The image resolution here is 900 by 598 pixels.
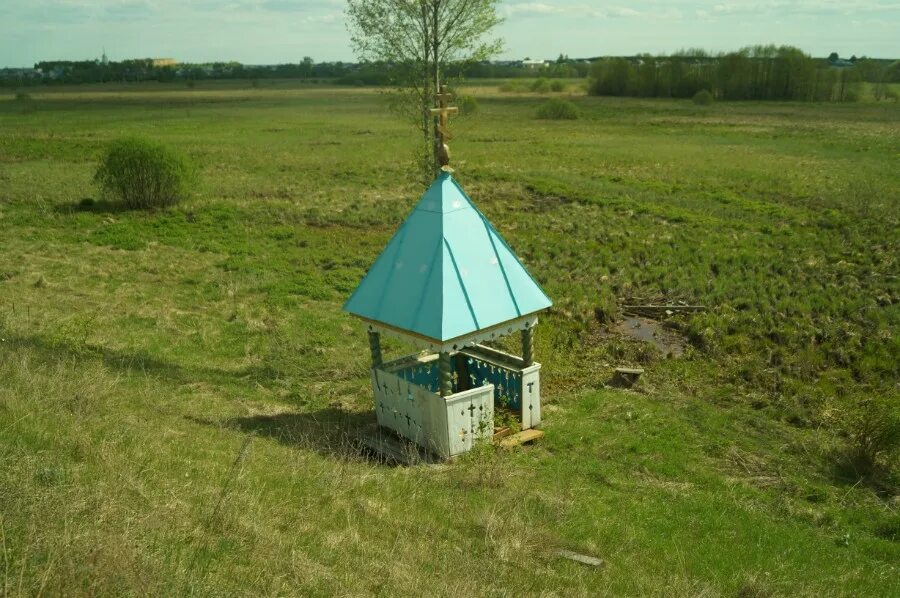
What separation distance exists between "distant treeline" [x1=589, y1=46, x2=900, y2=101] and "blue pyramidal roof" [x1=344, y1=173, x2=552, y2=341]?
8240 cm

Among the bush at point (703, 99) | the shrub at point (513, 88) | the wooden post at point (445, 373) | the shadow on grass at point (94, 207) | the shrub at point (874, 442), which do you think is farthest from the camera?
the shrub at point (513, 88)

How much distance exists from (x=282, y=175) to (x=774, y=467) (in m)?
29.8

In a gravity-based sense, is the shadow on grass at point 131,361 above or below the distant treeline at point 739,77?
below

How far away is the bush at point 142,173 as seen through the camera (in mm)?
25641

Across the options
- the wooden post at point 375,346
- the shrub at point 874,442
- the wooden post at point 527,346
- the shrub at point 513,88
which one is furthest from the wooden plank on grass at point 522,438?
the shrub at point 513,88

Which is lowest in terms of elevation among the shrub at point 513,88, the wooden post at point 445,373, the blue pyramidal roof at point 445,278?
the wooden post at point 445,373

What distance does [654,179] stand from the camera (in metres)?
32.6

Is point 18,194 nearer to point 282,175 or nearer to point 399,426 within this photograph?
point 282,175

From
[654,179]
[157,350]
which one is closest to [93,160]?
[654,179]

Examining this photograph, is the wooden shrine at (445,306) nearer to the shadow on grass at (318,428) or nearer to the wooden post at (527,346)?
the wooden post at (527,346)

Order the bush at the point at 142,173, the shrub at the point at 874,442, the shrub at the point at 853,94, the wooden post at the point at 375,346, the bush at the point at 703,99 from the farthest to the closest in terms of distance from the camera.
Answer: the bush at the point at 703,99 → the shrub at the point at 853,94 → the bush at the point at 142,173 → the wooden post at the point at 375,346 → the shrub at the point at 874,442

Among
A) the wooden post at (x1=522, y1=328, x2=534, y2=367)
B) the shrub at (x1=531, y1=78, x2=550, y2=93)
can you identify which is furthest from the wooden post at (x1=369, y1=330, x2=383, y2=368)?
the shrub at (x1=531, y1=78, x2=550, y2=93)

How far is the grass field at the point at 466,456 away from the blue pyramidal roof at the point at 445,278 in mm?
1680

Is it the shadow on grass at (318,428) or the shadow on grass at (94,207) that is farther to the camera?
the shadow on grass at (94,207)
